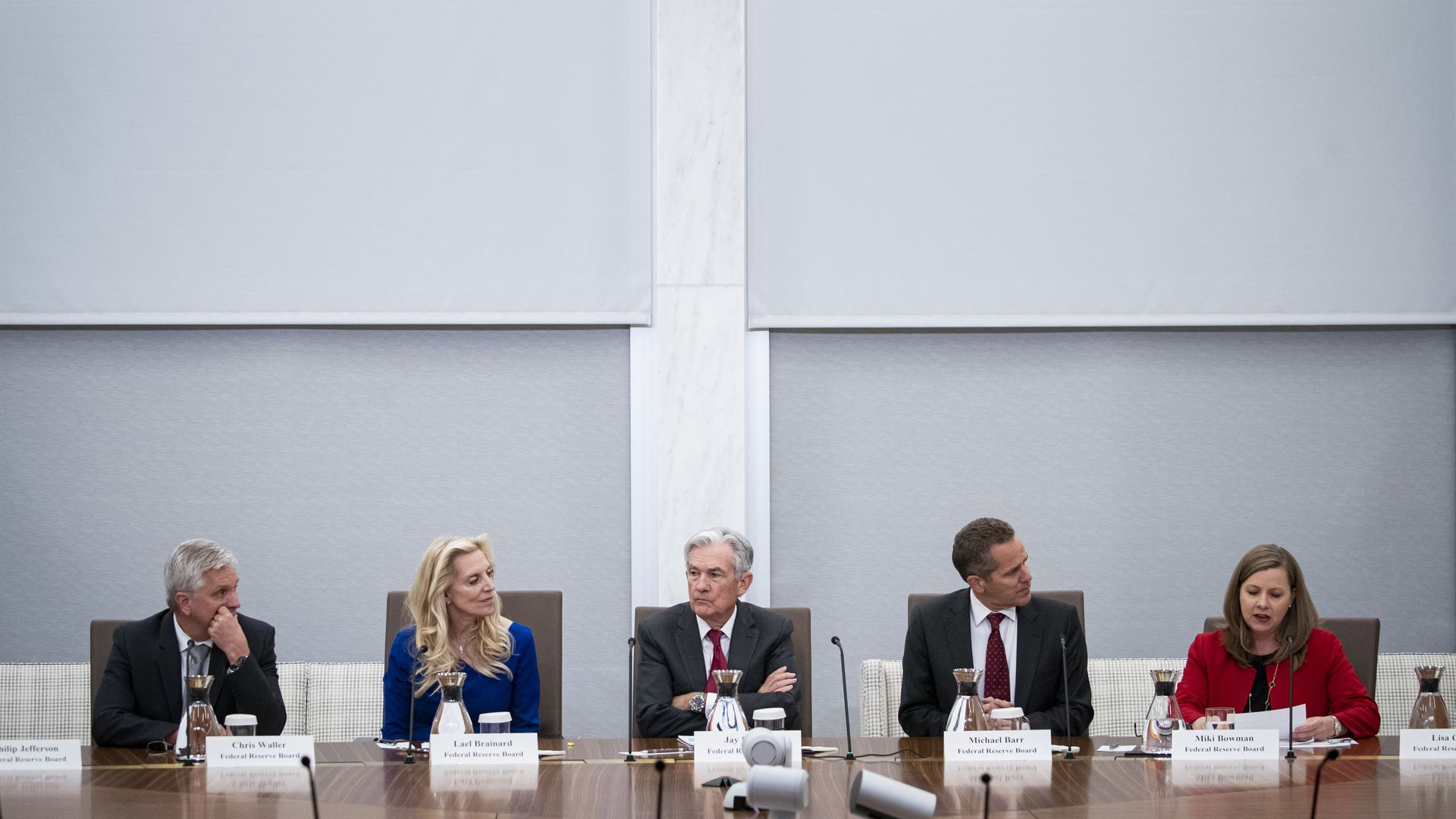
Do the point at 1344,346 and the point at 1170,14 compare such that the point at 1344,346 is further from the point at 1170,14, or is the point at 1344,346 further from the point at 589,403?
the point at 589,403

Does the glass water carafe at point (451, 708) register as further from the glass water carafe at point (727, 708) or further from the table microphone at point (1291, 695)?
the table microphone at point (1291, 695)

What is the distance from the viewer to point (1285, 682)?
12.1 ft

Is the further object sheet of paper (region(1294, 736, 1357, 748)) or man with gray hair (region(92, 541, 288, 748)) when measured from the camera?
man with gray hair (region(92, 541, 288, 748))

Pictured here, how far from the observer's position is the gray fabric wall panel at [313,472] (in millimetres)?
5309

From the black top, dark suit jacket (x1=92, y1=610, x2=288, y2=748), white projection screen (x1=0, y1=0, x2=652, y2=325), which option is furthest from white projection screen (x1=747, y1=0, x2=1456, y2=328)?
dark suit jacket (x1=92, y1=610, x2=288, y2=748)

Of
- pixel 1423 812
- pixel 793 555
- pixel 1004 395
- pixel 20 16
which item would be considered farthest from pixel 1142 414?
pixel 20 16

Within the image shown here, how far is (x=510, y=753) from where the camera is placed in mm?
3033

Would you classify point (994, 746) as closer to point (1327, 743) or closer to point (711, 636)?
point (1327, 743)

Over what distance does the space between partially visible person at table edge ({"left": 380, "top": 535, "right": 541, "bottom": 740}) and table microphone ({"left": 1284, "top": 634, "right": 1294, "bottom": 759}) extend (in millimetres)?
1905

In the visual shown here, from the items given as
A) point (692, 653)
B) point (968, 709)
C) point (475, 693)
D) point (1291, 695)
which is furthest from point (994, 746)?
point (475, 693)

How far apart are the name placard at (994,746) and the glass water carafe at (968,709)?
47 millimetres

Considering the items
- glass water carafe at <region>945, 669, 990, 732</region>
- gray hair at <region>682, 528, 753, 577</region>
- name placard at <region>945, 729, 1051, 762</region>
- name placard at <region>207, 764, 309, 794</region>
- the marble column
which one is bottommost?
name placard at <region>207, 764, 309, 794</region>

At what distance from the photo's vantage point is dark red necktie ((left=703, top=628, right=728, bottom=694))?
12.6 feet

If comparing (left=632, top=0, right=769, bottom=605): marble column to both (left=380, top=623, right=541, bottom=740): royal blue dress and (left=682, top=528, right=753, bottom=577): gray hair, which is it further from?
(left=380, top=623, right=541, bottom=740): royal blue dress
